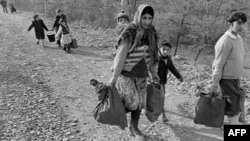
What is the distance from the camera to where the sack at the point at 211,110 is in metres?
3.02

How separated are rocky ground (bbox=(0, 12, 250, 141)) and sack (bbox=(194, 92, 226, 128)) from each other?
22.9 inches

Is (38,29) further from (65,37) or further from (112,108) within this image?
(112,108)

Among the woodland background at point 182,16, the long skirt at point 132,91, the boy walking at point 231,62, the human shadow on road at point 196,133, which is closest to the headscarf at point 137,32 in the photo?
the long skirt at point 132,91

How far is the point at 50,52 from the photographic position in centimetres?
773

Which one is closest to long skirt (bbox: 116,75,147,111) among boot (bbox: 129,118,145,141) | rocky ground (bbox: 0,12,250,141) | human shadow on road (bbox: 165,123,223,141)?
boot (bbox: 129,118,145,141)

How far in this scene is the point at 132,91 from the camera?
3006 millimetres

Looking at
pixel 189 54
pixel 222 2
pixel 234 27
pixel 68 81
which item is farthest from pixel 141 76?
pixel 222 2

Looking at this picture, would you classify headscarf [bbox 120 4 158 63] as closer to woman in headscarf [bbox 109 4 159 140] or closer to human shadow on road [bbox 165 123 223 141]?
woman in headscarf [bbox 109 4 159 140]

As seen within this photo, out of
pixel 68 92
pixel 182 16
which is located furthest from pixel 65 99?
pixel 182 16

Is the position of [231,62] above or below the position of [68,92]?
above

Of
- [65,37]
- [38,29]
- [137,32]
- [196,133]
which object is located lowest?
[196,133]

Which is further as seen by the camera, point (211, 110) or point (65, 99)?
point (65, 99)

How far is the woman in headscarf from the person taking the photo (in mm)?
2740

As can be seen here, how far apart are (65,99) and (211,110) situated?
2.74 m
